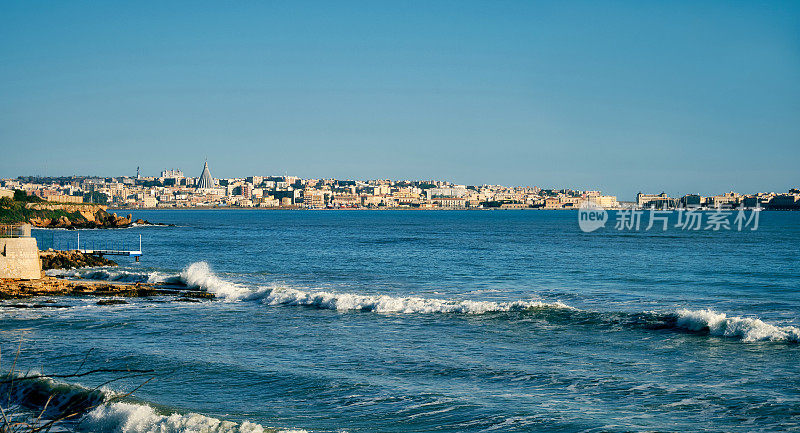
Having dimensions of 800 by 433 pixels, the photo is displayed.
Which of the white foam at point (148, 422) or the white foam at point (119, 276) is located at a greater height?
the white foam at point (148, 422)

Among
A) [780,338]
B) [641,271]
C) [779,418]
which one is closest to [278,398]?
[779,418]

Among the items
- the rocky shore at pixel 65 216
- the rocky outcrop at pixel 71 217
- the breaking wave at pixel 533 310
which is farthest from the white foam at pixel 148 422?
the rocky outcrop at pixel 71 217

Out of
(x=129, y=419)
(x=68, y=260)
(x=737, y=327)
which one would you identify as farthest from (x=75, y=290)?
(x=737, y=327)

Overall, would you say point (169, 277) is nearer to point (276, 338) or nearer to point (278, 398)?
point (276, 338)

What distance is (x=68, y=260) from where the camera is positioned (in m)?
35.5

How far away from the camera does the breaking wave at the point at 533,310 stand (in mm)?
15820

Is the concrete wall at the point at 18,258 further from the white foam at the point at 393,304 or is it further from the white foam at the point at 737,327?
the white foam at the point at 737,327

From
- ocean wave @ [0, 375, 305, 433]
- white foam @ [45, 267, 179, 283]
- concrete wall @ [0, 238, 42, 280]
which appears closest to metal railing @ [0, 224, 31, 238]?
concrete wall @ [0, 238, 42, 280]

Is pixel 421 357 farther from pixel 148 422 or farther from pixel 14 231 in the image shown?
pixel 14 231

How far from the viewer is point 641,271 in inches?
1309

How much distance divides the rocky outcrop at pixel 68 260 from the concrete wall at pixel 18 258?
7529mm

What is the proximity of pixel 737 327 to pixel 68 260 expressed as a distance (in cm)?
3181

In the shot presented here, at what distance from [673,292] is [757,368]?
12.6 m

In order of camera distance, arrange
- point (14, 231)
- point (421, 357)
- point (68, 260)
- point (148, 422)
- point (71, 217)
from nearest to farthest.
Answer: point (148, 422) < point (421, 357) < point (14, 231) < point (68, 260) < point (71, 217)
